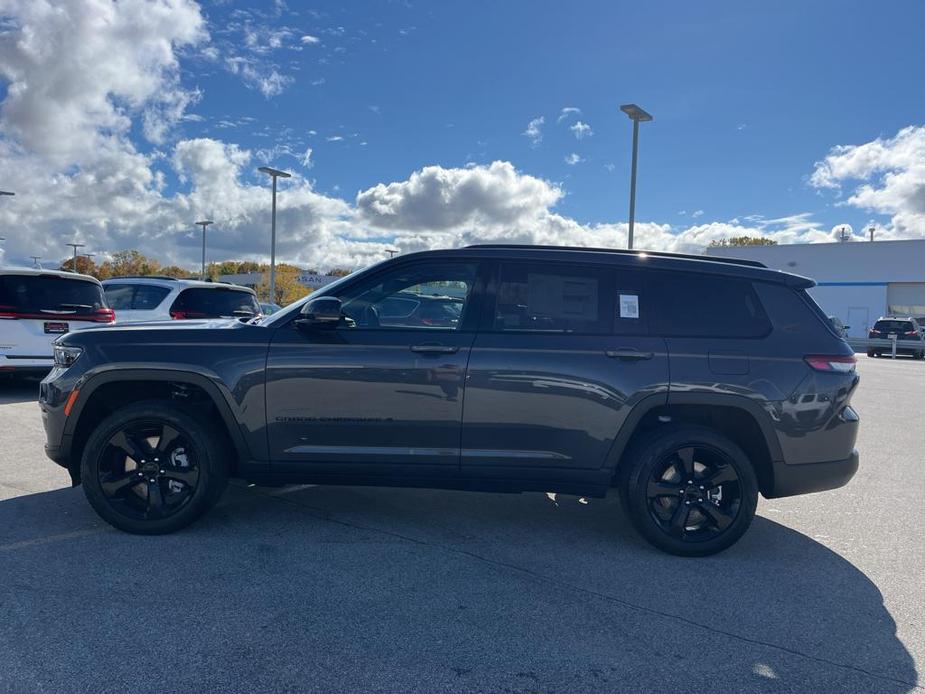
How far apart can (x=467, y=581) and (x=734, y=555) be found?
1.76 meters

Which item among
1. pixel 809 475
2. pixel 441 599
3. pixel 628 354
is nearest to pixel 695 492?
pixel 809 475

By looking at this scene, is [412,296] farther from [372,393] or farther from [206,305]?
[206,305]

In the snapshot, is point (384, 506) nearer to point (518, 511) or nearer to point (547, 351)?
point (518, 511)

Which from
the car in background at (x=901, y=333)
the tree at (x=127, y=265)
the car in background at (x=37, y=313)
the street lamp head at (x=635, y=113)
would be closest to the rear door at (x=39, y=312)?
the car in background at (x=37, y=313)

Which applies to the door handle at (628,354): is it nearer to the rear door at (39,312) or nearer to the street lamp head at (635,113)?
the rear door at (39,312)

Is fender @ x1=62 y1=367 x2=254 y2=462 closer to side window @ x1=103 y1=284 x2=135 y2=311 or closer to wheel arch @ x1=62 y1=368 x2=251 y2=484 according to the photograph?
wheel arch @ x1=62 y1=368 x2=251 y2=484

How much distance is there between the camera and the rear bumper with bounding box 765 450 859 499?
4.21 meters

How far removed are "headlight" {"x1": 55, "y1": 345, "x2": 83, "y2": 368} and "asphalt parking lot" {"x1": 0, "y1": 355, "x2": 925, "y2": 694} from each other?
103 cm

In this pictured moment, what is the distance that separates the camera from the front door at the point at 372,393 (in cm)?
415

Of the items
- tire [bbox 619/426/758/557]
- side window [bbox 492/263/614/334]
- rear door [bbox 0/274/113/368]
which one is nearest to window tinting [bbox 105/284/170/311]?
rear door [bbox 0/274/113/368]

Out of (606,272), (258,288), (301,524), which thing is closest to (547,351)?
(606,272)

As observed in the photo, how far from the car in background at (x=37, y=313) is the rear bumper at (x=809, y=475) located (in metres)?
8.44

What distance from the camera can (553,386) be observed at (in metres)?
4.12

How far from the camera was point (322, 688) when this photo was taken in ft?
8.86
